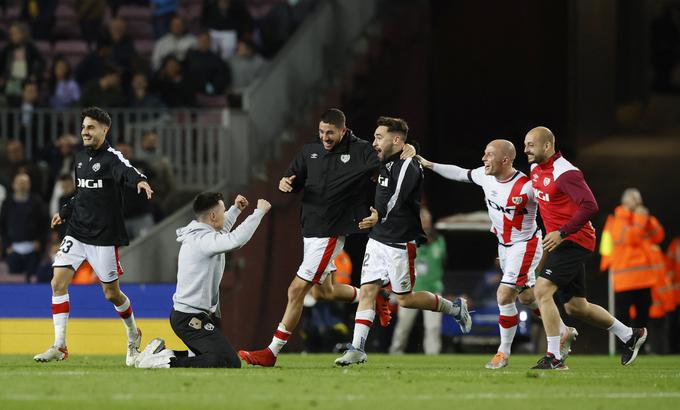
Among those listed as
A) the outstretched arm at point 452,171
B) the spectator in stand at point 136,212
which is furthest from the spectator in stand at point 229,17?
the outstretched arm at point 452,171

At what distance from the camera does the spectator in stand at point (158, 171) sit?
1950 centimetres

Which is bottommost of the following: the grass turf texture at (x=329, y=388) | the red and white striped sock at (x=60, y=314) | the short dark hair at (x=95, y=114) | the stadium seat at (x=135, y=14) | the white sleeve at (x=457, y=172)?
the grass turf texture at (x=329, y=388)

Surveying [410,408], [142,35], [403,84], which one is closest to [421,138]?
[403,84]

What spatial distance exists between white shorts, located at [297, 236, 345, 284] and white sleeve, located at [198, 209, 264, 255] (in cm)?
90

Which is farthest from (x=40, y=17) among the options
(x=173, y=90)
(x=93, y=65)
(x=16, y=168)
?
(x=16, y=168)

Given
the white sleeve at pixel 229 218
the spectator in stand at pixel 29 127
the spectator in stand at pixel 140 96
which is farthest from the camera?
the spectator in stand at pixel 140 96

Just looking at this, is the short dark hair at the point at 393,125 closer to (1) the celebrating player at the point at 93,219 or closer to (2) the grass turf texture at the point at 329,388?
(2) the grass turf texture at the point at 329,388

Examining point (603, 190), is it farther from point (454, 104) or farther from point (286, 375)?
point (286, 375)

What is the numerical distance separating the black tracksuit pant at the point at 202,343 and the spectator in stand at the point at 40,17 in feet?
43.6

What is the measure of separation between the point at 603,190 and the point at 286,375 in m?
14.5

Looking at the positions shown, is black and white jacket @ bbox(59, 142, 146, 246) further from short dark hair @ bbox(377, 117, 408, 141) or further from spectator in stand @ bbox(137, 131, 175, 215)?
spectator in stand @ bbox(137, 131, 175, 215)

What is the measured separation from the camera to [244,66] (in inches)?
872

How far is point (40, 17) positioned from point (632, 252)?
11.1m

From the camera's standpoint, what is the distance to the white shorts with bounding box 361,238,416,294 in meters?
13.0
